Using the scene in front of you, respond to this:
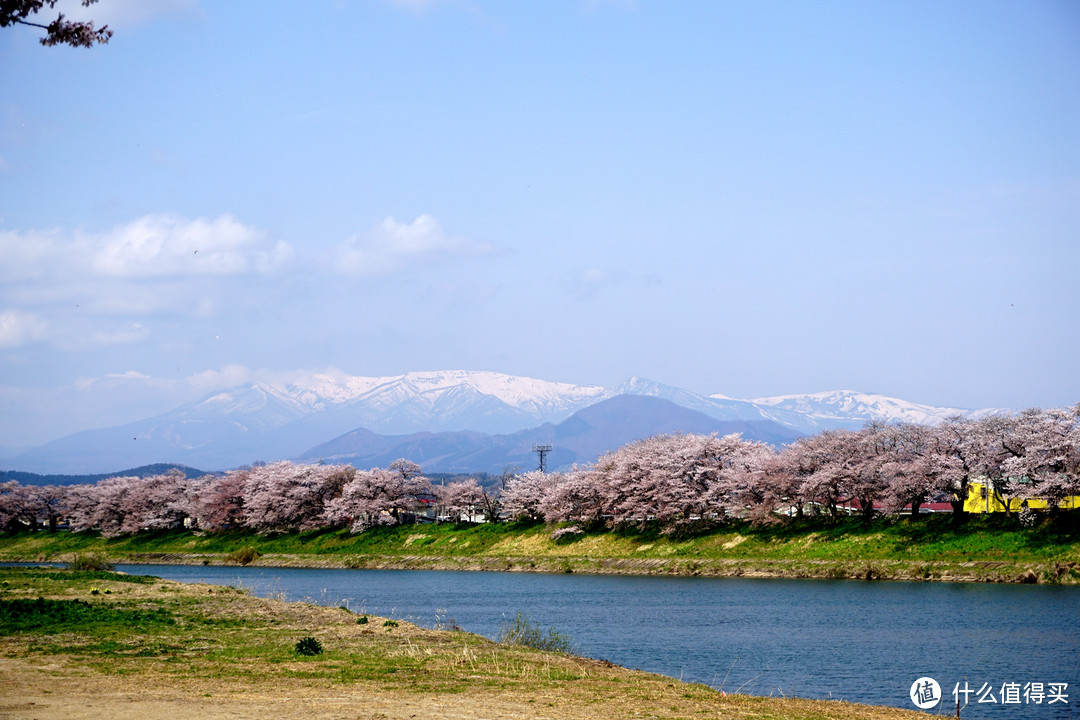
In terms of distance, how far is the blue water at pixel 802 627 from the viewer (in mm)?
25844

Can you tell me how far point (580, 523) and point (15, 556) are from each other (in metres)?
68.6

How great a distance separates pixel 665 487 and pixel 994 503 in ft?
80.8

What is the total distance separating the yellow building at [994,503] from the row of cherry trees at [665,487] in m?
0.72

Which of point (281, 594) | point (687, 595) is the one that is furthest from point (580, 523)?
point (281, 594)

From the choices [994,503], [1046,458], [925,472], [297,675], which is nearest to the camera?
[297,675]

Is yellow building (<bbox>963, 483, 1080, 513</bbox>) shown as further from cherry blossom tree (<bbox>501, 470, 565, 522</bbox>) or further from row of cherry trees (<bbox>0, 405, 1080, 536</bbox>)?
cherry blossom tree (<bbox>501, 470, 565, 522</bbox>)

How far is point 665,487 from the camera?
78.1 metres

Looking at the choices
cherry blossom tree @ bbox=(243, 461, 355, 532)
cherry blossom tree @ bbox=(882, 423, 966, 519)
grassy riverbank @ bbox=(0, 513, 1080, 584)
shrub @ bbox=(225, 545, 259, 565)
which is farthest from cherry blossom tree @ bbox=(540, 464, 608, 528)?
shrub @ bbox=(225, 545, 259, 565)

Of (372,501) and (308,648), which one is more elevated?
(372,501)

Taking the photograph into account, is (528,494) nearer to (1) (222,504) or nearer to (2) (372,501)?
(2) (372,501)

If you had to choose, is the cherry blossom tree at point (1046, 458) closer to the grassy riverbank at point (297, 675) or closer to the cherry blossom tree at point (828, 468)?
the cherry blossom tree at point (828, 468)

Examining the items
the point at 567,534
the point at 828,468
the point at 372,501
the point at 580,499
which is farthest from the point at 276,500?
the point at 828,468

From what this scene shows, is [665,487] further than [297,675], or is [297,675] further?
[665,487]

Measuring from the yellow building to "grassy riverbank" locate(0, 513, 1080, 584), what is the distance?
177 centimetres
